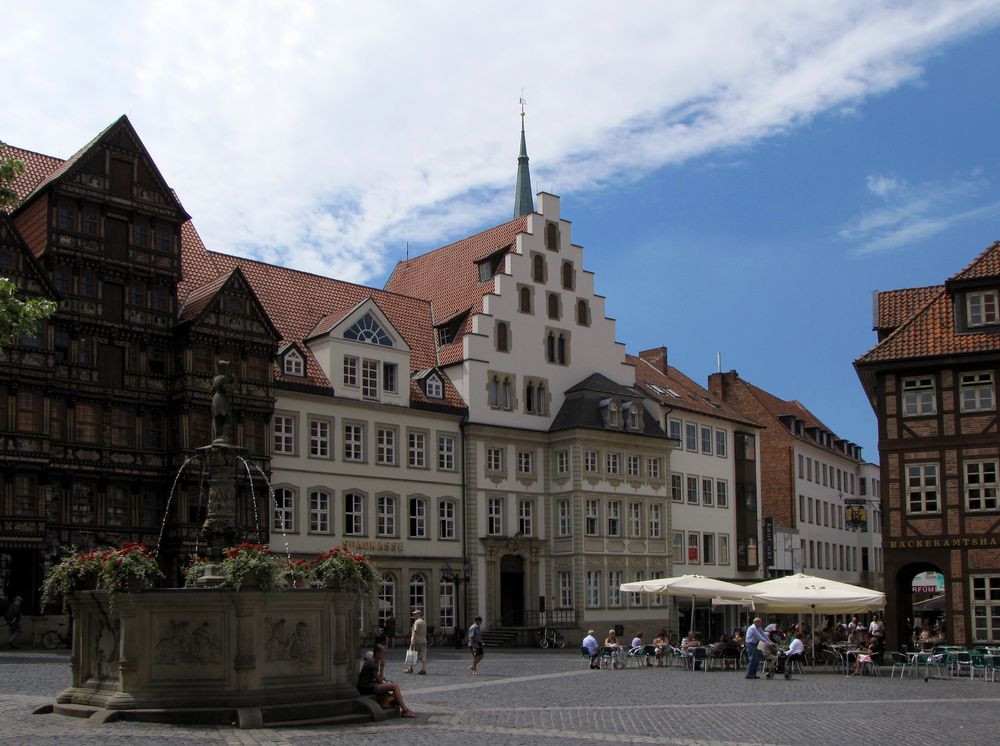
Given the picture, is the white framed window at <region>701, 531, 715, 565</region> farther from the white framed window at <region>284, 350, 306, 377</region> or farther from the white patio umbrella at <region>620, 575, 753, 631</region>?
the white patio umbrella at <region>620, 575, 753, 631</region>

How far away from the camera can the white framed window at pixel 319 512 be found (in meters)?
48.8

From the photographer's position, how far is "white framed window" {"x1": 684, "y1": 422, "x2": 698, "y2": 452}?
63.1 m

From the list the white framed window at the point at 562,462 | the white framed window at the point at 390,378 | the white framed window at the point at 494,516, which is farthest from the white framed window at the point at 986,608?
the white framed window at the point at 390,378

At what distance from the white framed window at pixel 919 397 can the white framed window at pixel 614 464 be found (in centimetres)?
1691

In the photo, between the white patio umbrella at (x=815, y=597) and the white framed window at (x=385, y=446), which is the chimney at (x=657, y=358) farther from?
the white patio umbrella at (x=815, y=597)

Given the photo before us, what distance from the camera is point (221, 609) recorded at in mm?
19828

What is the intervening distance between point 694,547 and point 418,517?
52.2 feet

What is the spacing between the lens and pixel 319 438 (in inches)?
1949

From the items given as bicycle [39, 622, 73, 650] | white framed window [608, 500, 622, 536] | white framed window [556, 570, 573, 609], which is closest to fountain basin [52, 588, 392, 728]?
bicycle [39, 622, 73, 650]

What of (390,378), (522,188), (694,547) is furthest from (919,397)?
(522,188)

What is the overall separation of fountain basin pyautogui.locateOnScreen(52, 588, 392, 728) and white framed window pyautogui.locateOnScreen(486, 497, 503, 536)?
34.2 metres

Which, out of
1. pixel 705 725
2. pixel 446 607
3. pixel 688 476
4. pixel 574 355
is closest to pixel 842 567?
pixel 688 476

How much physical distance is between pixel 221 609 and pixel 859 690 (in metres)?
15.0

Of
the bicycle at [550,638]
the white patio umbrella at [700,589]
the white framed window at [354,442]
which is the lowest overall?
the bicycle at [550,638]
